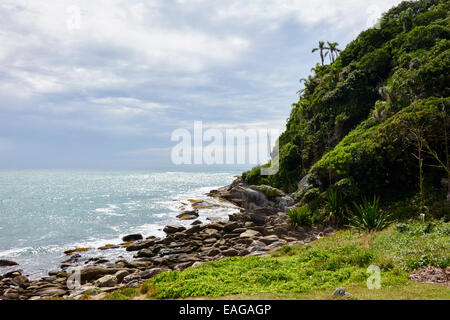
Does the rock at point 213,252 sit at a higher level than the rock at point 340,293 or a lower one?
lower

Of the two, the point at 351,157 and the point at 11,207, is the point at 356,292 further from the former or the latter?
the point at 11,207

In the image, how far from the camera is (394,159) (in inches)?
A: 835

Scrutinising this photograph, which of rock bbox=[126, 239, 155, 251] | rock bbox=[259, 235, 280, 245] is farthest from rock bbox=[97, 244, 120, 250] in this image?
rock bbox=[259, 235, 280, 245]

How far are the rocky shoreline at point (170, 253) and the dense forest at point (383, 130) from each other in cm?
377

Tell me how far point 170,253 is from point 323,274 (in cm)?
1432

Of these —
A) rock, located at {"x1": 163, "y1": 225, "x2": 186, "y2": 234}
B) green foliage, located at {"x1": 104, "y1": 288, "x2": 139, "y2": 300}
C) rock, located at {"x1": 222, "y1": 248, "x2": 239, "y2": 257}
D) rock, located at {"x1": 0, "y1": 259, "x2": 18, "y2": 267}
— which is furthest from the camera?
rock, located at {"x1": 163, "y1": 225, "x2": 186, "y2": 234}

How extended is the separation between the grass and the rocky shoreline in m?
4.00

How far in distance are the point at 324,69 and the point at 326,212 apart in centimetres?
3720

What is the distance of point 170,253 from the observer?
21.5 m

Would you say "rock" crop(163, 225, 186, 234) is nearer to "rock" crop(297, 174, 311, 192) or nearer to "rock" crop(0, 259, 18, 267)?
"rock" crop(0, 259, 18, 267)

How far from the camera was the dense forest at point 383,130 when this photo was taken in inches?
769

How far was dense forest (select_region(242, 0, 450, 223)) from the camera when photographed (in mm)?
19531

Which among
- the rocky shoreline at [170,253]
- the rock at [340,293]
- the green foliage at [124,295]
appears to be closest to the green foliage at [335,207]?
the rocky shoreline at [170,253]

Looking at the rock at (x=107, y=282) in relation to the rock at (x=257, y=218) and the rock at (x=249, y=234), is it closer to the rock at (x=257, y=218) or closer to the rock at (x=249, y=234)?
the rock at (x=249, y=234)
